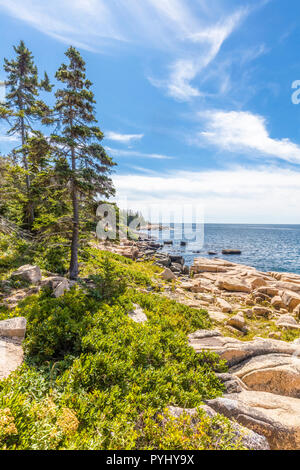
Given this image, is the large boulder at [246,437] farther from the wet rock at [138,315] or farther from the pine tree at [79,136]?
the pine tree at [79,136]

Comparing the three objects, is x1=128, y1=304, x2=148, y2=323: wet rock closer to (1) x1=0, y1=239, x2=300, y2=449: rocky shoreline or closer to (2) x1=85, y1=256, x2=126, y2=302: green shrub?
(1) x1=0, y1=239, x2=300, y2=449: rocky shoreline

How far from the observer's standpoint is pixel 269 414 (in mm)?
3955

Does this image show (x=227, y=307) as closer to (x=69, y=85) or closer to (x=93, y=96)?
(x=93, y=96)

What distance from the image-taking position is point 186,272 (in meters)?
27.0

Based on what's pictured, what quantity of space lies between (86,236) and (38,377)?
9.31m

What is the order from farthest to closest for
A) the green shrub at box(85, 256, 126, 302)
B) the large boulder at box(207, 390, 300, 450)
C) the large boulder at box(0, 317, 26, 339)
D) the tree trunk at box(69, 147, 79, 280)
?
the tree trunk at box(69, 147, 79, 280) → the green shrub at box(85, 256, 126, 302) → the large boulder at box(0, 317, 26, 339) → the large boulder at box(207, 390, 300, 450)

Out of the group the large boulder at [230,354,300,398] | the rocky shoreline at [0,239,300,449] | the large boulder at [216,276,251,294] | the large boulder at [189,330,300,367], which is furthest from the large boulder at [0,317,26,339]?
the large boulder at [216,276,251,294]

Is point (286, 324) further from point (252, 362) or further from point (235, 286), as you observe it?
point (235, 286)

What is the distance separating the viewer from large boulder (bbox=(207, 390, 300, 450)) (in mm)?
3561

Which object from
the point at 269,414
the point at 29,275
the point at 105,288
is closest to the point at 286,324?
the point at 269,414

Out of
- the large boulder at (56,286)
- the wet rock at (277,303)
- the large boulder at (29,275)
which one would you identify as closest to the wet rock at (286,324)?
the wet rock at (277,303)

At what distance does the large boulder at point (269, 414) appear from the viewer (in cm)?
356

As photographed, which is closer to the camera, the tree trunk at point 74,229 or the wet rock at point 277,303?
the tree trunk at point 74,229
